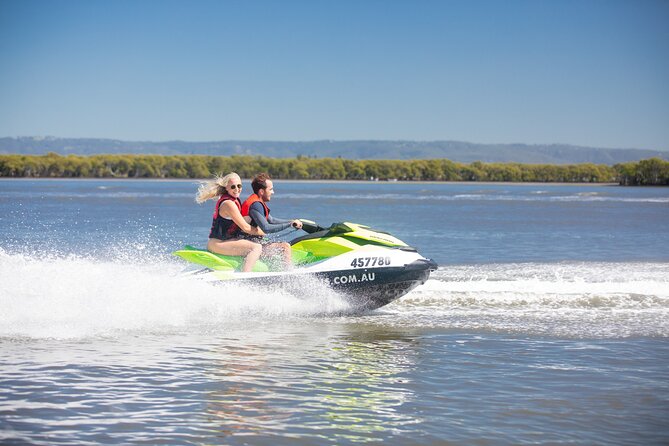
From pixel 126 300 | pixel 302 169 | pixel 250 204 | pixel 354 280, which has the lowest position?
pixel 126 300

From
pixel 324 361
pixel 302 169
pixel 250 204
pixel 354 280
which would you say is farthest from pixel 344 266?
pixel 302 169

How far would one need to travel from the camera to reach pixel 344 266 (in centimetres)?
988

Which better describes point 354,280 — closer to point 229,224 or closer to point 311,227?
point 311,227

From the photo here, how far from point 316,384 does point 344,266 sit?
119 inches

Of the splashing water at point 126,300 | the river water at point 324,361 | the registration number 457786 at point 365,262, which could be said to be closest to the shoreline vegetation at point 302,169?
Result: the river water at point 324,361

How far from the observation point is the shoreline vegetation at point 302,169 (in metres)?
152

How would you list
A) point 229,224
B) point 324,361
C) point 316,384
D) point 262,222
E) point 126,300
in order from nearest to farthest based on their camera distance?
point 316,384, point 324,361, point 126,300, point 262,222, point 229,224

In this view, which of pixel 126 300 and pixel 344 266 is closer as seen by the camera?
pixel 126 300

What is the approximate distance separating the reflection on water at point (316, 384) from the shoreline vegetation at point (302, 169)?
146 meters

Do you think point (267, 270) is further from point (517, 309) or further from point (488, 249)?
point (488, 249)

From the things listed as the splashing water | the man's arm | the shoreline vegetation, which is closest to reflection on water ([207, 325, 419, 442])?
the splashing water

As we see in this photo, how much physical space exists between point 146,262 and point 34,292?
4817 millimetres

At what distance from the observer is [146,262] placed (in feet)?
46.9

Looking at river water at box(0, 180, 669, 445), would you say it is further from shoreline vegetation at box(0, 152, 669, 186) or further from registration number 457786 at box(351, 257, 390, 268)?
shoreline vegetation at box(0, 152, 669, 186)
